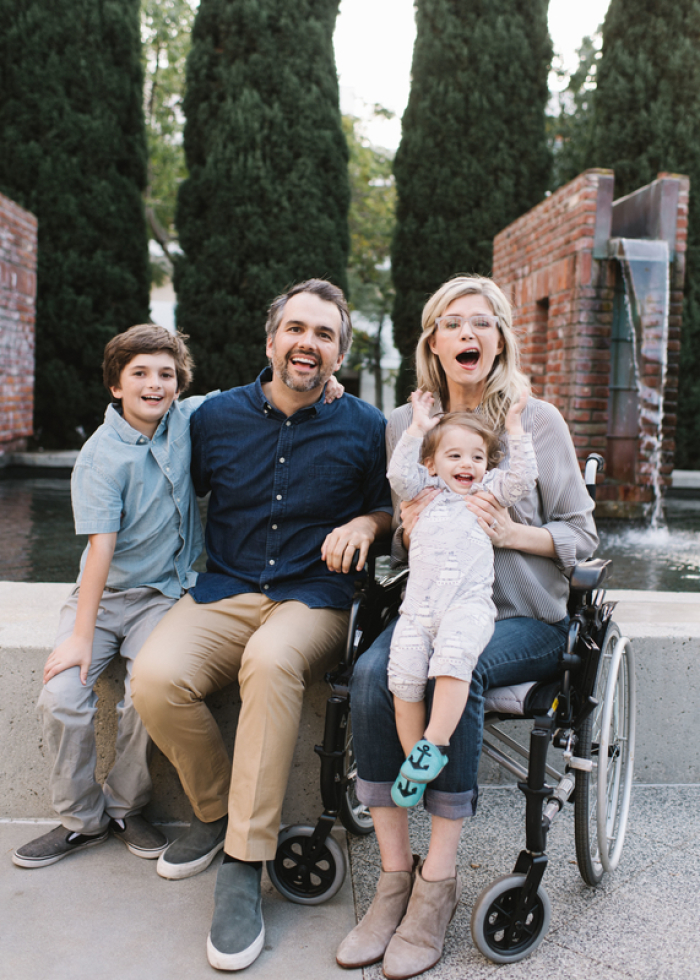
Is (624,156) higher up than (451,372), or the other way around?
(624,156)

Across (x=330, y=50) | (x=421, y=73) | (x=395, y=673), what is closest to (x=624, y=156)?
(x=421, y=73)

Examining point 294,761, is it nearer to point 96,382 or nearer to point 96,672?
point 96,672

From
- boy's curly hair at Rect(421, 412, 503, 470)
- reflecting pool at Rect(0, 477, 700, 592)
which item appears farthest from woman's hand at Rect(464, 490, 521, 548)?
reflecting pool at Rect(0, 477, 700, 592)

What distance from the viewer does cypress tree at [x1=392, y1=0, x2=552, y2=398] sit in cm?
1118

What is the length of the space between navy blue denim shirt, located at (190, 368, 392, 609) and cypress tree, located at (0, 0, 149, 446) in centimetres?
856

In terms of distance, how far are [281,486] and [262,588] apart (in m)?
0.29

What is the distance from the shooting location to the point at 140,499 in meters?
2.31

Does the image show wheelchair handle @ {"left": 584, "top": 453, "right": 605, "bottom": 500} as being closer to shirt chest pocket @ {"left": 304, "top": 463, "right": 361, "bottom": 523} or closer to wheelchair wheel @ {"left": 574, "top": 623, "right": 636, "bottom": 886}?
wheelchair wheel @ {"left": 574, "top": 623, "right": 636, "bottom": 886}

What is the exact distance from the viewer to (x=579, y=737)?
2033 millimetres

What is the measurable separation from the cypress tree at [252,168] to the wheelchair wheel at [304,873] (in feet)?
30.4

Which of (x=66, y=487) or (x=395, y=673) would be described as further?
(x=66, y=487)

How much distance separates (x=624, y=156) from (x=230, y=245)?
202 inches

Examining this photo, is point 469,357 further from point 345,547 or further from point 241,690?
point 241,690

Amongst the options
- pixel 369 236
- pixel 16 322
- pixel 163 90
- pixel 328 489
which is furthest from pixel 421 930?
pixel 163 90
